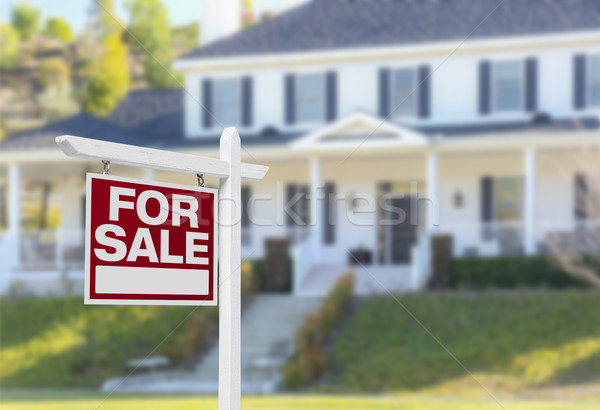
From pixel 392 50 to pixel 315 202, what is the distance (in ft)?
13.7

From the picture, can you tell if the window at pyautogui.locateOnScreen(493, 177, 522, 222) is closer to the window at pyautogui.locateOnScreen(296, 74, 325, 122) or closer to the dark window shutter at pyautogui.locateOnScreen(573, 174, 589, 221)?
the dark window shutter at pyautogui.locateOnScreen(573, 174, 589, 221)

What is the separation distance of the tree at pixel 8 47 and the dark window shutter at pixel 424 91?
3709 centimetres

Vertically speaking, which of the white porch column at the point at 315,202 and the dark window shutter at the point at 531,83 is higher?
the dark window shutter at the point at 531,83

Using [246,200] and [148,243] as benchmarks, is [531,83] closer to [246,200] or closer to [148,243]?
[246,200]

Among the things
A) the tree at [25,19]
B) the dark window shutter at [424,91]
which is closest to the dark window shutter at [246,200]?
the dark window shutter at [424,91]

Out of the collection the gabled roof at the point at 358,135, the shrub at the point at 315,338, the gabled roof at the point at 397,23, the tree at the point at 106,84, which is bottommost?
the shrub at the point at 315,338

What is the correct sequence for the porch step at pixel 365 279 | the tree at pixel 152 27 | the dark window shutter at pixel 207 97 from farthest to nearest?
the tree at pixel 152 27
the dark window shutter at pixel 207 97
the porch step at pixel 365 279

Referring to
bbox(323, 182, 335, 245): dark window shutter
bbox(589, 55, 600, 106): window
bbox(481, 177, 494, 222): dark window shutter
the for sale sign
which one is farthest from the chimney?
the for sale sign

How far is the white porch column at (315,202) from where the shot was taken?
71.0 feet

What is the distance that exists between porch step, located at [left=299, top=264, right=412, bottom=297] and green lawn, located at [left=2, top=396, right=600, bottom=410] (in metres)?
5.61

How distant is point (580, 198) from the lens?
21312mm

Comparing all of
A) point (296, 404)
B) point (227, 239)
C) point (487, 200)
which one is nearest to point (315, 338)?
point (296, 404)

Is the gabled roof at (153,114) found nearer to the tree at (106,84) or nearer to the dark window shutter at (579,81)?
the dark window shutter at (579,81)

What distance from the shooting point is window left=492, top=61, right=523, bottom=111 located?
72.4 feet
